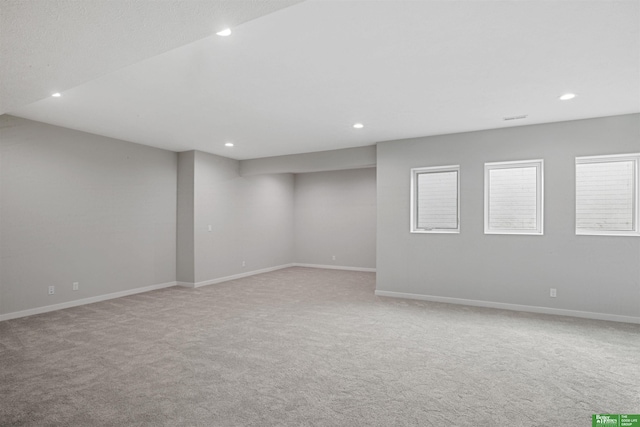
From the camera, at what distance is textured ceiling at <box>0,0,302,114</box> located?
1644 mm

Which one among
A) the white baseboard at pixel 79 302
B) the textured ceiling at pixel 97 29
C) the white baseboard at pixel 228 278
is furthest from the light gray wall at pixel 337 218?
the textured ceiling at pixel 97 29

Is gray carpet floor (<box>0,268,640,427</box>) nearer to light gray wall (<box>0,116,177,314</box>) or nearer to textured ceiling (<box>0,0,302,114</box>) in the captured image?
light gray wall (<box>0,116,177,314</box>)

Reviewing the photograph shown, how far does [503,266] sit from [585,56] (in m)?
3.06

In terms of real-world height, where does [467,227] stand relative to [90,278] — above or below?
above

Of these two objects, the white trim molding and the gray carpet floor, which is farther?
the white trim molding

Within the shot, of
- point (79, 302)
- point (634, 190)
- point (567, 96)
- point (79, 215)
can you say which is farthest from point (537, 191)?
point (79, 302)

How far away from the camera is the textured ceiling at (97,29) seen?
1.64m

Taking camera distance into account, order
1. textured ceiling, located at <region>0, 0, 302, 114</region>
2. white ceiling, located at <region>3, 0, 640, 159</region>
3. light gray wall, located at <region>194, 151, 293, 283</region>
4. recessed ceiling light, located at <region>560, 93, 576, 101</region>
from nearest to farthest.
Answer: textured ceiling, located at <region>0, 0, 302, 114</region>
white ceiling, located at <region>3, 0, 640, 159</region>
recessed ceiling light, located at <region>560, 93, 576, 101</region>
light gray wall, located at <region>194, 151, 293, 283</region>

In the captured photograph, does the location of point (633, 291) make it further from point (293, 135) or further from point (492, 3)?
point (293, 135)

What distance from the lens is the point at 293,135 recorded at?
542 cm

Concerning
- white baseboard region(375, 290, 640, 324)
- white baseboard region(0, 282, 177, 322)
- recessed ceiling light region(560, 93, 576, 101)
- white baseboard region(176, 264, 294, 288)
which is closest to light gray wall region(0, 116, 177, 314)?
white baseboard region(0, 282, 177, 322)

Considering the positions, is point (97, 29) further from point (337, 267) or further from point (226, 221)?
point (337, 267)

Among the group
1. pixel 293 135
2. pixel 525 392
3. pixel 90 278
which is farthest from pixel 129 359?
pixel 293 135

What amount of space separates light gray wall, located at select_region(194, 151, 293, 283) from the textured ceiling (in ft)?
14.5
